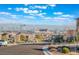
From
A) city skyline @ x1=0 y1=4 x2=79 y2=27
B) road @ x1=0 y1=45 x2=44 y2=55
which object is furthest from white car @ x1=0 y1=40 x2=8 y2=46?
city skyline @ x1=0 y1=4 x2=79 y2=27

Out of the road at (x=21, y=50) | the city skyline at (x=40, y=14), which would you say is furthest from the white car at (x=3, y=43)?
the city skyline at (x=40, y=14)

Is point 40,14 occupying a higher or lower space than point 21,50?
higher

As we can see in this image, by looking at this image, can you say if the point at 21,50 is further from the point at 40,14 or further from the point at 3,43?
the point at 40,14

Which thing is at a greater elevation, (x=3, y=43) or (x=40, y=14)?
(x=40, y=14)

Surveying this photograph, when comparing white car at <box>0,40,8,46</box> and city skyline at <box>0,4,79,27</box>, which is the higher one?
city skyline at <box>0,4,79,27</box>

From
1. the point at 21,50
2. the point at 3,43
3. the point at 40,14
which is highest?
the point at 40,14

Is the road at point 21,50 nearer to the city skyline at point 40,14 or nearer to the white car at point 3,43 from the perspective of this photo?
the white car at point 3,43

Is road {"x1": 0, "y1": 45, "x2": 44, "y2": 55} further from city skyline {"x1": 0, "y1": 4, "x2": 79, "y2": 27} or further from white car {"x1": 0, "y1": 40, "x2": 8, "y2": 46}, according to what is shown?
city skyline {"x1": 0, "y1": 4, "x2": 79, "y2": 27}

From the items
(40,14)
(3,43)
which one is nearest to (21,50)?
(3,43)
